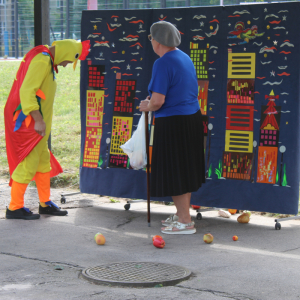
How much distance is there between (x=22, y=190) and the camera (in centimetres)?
511

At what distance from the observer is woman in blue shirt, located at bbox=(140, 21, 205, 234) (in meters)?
4.47

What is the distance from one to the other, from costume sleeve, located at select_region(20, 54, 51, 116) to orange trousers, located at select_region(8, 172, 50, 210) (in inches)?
30.1

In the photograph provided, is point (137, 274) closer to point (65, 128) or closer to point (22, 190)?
point (22, 190)

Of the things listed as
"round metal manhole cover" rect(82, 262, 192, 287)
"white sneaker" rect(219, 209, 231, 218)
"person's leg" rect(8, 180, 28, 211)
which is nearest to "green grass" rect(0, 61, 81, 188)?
"person's leg" rect(8, 180, 28, 211)

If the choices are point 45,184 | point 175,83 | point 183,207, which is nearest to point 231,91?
point 175,83

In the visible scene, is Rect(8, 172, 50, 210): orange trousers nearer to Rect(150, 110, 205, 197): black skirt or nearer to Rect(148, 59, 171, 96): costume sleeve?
Rect(150, 110, 205, 197): black skirt

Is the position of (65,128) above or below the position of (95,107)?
below

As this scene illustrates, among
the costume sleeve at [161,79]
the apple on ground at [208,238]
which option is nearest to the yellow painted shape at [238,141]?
the costume sleeve at [161,79]

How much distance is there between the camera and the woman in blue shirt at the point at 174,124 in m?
4.47

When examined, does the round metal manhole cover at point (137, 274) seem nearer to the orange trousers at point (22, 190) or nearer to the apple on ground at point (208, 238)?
the apple on ground at point (208, 238)

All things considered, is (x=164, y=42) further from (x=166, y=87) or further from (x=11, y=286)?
(x=11, y=286)

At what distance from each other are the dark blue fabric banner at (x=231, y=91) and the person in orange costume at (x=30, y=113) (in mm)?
648

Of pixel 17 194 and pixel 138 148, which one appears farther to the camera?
pixel 17 194

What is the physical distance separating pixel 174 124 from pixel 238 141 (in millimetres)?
852
